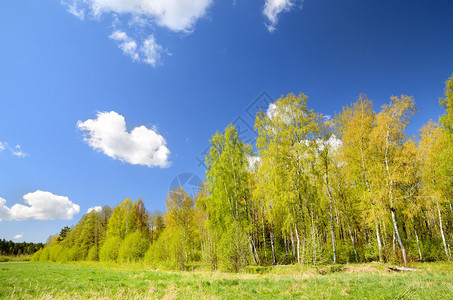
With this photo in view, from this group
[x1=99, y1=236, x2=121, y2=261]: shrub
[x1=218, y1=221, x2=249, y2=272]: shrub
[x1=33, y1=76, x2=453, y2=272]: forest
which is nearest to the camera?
[x1=33, y1=76, x2=453, y2=272]: forest

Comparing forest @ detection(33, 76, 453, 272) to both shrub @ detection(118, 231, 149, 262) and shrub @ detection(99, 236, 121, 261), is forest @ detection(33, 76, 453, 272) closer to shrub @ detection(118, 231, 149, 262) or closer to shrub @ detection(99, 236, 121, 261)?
shrub @ detection(118, 231, 149, 262)

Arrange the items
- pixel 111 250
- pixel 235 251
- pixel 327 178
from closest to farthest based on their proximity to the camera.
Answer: pixel 235 251, pixel 327 178, pixel 111 250

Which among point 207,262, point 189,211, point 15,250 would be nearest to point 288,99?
point 207,262

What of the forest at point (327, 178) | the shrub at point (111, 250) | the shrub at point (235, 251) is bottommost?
the shrub at point (111, 250)

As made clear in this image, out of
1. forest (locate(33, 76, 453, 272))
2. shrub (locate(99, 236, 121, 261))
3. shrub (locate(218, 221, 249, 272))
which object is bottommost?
shrub (locate(99, 236, 121, 261))

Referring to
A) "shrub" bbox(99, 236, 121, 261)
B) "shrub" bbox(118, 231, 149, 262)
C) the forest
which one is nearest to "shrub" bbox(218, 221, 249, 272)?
the forest

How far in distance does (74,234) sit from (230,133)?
153 feet

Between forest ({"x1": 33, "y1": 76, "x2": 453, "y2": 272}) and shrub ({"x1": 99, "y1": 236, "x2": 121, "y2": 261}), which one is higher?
forest ({"x1": 33, "y1": 76, "x2": 453, "y2": 272})

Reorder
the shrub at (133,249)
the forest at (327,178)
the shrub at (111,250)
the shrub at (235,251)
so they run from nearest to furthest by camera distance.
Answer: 1. the forest at (327,178)
2. the shrub at (235,251)
3. the shrub at (133,249)
4. the shrub at (111,250)

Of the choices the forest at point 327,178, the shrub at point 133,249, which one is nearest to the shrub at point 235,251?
the forest at point 327,178

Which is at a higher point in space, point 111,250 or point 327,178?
point 327,178

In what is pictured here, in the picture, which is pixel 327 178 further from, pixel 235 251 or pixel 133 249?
pixel 133 249

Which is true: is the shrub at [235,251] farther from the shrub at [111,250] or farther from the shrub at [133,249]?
the shrub at [111,250]

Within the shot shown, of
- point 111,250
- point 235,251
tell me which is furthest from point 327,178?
point 111,250
